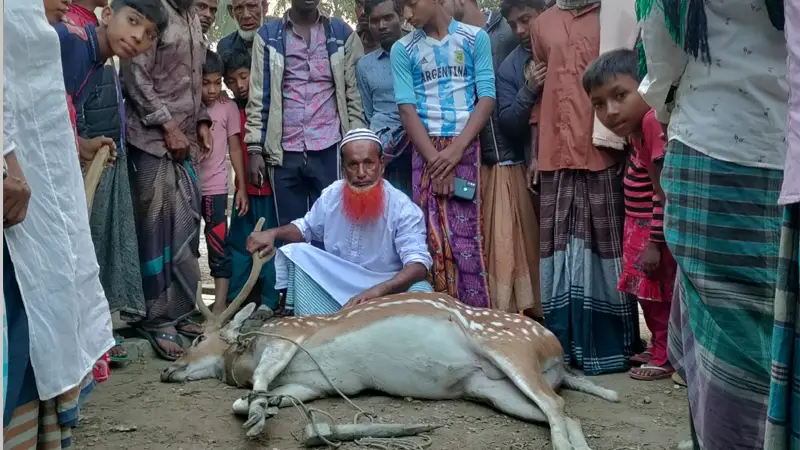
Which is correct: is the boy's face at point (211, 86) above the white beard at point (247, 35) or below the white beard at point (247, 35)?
below

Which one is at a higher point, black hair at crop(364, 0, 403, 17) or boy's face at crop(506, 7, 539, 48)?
black hair at crop(364, 0, 403, 17)

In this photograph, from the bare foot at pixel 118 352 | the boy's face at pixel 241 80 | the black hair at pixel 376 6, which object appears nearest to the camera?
the bare foot at pixel 118 352

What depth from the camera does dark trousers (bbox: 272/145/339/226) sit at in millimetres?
6098

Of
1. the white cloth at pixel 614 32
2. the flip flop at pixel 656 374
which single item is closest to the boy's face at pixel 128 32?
the white cloth at pixel 614 32

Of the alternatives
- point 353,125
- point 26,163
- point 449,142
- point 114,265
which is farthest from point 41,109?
point 353,125

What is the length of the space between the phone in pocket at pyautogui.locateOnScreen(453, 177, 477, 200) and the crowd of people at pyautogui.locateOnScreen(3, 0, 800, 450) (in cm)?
2

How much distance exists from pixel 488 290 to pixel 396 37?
2022 millimetres

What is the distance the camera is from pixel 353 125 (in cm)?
621

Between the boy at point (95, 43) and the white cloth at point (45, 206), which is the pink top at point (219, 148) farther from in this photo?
the white cloth at point (45, 206)

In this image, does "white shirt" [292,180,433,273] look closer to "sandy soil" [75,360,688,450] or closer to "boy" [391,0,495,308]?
"boy" [391,0,495,308]

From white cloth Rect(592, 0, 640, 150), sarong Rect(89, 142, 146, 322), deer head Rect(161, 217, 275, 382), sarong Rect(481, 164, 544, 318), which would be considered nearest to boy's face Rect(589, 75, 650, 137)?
white cloth Rect(592, 0, 640, 150)

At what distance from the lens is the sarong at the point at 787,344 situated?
1933 mm

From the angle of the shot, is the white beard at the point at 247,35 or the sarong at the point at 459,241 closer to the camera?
the sarong at the point at 459,241

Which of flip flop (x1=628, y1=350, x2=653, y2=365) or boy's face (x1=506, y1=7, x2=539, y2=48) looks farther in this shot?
boy's face (x1=506, y1=7, x2=539, y2=48)
